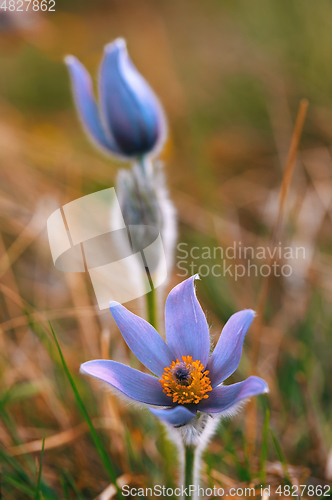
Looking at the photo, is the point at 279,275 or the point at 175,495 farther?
the point at 279,275

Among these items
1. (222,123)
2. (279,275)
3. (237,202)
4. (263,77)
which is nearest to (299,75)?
(263,77)

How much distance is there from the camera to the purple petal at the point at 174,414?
1.81 feet

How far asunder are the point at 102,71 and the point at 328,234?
1.24m

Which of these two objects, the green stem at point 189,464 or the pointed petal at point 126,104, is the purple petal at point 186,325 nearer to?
the green stem at point 189,464

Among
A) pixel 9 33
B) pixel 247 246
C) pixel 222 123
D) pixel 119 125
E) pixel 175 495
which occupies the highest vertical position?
pixel 9 33

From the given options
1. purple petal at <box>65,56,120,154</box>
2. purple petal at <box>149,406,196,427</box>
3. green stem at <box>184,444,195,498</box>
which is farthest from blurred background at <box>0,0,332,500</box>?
purple petal at <box>65,56,120,154</box>

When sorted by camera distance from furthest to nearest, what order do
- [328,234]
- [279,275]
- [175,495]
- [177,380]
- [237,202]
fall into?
[237,202], [328,234], [279,275], [175,495], [177,380]

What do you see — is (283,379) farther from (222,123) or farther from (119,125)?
(222,123)

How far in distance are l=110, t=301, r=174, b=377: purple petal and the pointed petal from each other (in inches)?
20.6

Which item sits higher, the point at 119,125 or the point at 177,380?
the point at 119,125

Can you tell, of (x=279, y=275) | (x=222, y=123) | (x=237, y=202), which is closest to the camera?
(x=279, y=275)

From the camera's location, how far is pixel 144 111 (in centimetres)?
101

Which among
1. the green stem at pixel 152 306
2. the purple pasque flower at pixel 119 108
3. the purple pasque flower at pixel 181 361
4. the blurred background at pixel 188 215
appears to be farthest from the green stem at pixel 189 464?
the purple pasque flower at pixel 119 108

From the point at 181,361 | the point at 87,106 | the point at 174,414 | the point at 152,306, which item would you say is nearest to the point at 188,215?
the point at 87,106
